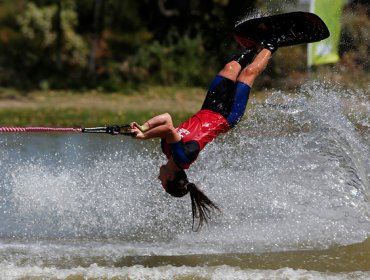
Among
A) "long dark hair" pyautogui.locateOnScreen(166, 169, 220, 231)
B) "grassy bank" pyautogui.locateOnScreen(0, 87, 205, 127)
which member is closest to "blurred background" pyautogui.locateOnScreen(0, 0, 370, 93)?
"grassy bank" pyautogui.locateOnScreen(0, 87, 205, 127)

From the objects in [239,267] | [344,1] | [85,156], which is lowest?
[239,267]

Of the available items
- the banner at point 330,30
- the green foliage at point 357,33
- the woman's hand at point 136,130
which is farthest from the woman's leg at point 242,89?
the green foliage at point 357,33

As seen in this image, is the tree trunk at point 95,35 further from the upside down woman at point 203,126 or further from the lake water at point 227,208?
the upside down woman at point 203,126

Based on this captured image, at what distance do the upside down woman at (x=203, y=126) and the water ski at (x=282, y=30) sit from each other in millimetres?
114

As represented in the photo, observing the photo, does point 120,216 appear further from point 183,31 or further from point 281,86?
point 183,31

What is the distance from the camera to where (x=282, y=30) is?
6.87m

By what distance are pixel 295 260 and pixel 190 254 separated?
0.75 m

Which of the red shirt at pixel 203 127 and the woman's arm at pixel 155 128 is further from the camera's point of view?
the red shirt at pixel 203 127

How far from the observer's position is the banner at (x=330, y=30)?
32.9 ft

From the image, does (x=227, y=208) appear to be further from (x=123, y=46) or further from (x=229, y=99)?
(x=123, y=46)

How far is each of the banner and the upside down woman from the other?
333cm

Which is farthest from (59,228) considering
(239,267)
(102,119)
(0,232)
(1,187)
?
(102,119)

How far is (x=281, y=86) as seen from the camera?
1342 centimetres

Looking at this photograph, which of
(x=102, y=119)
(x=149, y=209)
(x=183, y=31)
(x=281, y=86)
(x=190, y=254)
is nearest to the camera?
(x=190, y=254)
